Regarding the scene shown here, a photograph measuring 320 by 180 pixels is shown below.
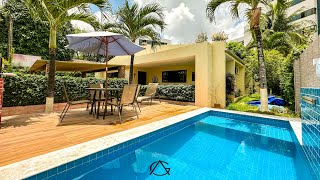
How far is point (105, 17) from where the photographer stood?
7.67 m

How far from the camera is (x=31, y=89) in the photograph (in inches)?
306

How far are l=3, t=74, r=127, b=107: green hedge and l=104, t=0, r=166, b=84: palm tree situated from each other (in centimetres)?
441

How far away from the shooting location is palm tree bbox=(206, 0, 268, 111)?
26.9ft

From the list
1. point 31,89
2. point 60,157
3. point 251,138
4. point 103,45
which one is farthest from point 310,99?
point 31,89

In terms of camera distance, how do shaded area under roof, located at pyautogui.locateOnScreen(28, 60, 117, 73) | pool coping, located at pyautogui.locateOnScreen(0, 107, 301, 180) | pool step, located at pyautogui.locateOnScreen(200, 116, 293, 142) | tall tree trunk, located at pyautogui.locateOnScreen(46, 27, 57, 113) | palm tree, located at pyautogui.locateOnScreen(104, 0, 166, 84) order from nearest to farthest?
pool coping, located at pyautogui.locateOnScreen(0, 107, 301, 180) < pool step, located at pyautogui.locateOnScreen(200, 116, 293, 142) < tall tree trunk, located at pyautogui.locateOnScreen(46, 27, 57, 113) < palm tree, located at pyautogui.locateOnScreen(104, 0, 166, 84) < shaded area under roof, located at pyautogui.locateOnScreen(28, 60, 117, 73)

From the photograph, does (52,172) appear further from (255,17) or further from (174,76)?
(174,76)

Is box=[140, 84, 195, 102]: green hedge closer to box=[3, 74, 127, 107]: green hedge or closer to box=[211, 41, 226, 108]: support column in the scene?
box=[211, 41, 226, 108]: support column

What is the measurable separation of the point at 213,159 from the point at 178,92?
27.8 ft

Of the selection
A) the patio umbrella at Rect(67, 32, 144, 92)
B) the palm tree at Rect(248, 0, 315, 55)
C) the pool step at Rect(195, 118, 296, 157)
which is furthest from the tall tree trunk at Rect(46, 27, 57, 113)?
the palm tree at Rect(248, 0, 315, 55)

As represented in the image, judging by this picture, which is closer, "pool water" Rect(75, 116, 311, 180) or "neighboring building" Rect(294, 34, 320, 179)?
"neighboring building" Rect(294, 34, 320, 179)

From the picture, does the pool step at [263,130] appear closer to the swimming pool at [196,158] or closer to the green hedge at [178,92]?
the swimming pool at [196,158]

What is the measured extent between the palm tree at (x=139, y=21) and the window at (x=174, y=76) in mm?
5824

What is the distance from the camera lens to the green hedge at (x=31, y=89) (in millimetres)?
7084

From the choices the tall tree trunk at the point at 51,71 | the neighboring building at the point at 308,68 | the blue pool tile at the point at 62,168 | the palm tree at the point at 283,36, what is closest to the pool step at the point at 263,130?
the neighboring building at the point at 308,68
